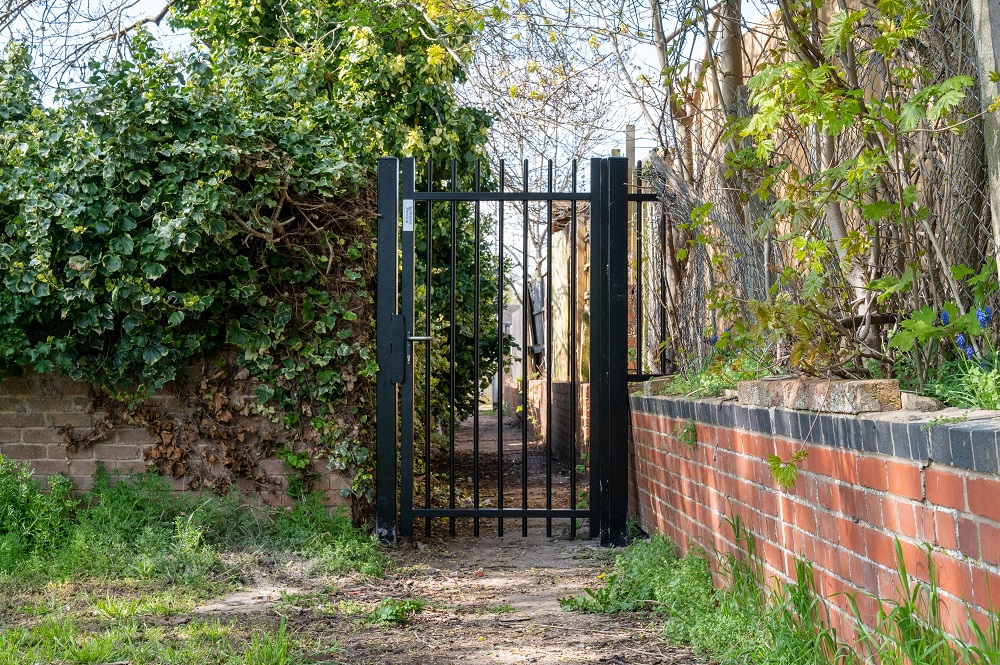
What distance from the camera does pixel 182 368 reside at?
16.8ft

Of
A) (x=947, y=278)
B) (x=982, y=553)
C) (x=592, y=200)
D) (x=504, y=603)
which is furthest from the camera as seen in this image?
(x=592, y=200)

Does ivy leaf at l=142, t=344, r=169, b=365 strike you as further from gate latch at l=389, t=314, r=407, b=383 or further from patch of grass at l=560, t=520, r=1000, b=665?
patch of grass at l=560, t=520, r=1000, b=665

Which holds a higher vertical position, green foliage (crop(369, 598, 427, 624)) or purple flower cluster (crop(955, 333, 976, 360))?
purple flower cluster (crop(955, 333, 976, 360))

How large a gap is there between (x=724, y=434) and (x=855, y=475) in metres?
1.18

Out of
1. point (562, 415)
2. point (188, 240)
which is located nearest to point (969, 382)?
point (188, 240)

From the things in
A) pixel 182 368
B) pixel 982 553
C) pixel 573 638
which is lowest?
pixel 573 638

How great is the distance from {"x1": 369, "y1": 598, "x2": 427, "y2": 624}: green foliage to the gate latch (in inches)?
57.8

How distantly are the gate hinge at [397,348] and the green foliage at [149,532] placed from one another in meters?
0.84

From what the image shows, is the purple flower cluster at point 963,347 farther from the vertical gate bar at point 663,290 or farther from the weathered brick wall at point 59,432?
the weathered brick wall at point 59,432

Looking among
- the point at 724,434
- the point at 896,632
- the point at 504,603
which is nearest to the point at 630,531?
the point at 504,603

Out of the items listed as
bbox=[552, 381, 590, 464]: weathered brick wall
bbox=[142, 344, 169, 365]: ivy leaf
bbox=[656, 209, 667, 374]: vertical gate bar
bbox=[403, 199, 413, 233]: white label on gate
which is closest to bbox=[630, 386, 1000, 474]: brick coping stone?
bbox=[656, 209, 667, 374]: vertical gate bar

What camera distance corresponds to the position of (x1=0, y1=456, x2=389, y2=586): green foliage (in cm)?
441

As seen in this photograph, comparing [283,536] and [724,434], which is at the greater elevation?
[724,434]

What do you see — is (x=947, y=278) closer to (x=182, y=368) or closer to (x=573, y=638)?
(x=573, y=638)
